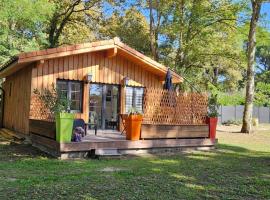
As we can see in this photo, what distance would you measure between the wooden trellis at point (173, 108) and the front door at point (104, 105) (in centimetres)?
365

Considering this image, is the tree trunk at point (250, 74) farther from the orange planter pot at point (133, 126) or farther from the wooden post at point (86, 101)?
the orange planter pot at point (133, 126)

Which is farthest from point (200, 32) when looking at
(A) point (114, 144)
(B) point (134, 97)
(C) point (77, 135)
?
(C) point (77, 135)

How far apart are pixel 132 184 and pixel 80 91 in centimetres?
847

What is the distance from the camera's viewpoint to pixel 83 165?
921 centimetres

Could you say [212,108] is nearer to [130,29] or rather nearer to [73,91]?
[73,91]

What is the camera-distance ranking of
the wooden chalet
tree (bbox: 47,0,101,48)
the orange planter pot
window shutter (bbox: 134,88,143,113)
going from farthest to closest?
tree (bbox: 47,0,101,48)
window shutter (bbox: 134,88,143,113)
the wooden chalet
the orange planter pot

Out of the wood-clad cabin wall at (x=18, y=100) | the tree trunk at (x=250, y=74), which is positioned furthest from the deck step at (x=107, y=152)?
the tree trunk at (x=250, y=74)

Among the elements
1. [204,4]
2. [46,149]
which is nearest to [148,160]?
[46,149]

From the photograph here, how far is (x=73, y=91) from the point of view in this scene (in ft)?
48.6

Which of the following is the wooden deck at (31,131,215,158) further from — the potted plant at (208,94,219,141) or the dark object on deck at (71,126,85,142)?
the potted plant at (208,94,219,141)

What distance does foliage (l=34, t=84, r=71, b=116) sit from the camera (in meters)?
10.3

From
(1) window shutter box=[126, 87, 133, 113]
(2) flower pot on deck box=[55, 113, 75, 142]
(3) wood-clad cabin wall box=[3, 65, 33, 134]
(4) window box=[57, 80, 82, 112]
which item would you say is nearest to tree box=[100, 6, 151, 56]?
(3) wood-clad cabin wall box=[3, 65, 33, 134]

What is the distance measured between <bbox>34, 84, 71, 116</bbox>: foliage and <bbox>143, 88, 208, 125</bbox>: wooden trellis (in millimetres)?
2613

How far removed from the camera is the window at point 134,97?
16188mm
